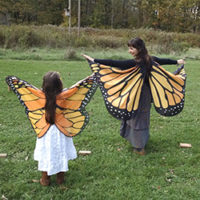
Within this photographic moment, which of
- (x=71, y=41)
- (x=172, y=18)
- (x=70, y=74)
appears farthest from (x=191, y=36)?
(x=70, y=74)

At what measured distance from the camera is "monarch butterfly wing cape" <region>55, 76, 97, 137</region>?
3008 mm

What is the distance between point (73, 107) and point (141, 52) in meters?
1.31

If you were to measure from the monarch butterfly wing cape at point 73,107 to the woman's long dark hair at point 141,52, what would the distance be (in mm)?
831

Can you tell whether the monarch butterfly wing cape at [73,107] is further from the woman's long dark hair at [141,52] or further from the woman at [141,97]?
the woman's long dark hair at [141,52]

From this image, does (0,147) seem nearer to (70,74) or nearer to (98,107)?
(98,107)

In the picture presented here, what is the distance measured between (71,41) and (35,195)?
50.4ft

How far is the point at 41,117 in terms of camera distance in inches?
A: 120

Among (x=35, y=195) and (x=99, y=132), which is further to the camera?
(x=99, y=132)

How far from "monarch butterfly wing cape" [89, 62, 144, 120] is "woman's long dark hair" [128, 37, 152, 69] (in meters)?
0.12

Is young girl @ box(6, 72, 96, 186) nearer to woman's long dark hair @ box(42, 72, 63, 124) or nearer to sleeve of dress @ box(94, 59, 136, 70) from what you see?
woman's long dark hair @ box(42, 72, 63, 124)

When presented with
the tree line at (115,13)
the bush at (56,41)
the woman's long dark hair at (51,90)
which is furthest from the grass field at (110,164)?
the tree line at (115,13)

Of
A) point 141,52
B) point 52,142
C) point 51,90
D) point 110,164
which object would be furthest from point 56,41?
point 52,142

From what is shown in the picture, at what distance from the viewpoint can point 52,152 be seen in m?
2.89

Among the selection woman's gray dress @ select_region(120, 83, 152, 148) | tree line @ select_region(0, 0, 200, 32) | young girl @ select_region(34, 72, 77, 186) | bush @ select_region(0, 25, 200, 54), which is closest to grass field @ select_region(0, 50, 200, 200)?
woman's gray dress @ select_region(120, 83, 152, 148)
